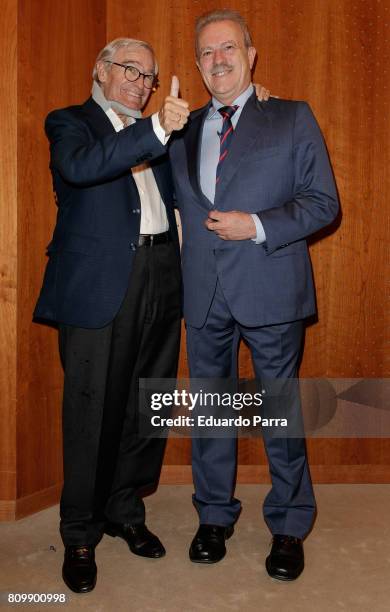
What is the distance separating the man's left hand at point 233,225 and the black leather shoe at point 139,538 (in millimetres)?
1106

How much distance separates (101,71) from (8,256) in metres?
0.78

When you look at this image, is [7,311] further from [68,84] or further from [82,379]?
[68,84]

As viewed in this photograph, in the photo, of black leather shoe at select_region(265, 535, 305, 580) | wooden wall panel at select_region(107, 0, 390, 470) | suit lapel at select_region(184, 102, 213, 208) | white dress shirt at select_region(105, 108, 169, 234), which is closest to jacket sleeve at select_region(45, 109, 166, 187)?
white dress shirt at select_region(105, 108, 169, 234)

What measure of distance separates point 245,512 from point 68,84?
1.91m

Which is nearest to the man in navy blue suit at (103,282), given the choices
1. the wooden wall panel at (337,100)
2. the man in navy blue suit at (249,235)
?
the man in navy blue suit at (249,235)

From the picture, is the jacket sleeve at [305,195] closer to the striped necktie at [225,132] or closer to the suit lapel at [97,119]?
the striped necktie at [225,132]

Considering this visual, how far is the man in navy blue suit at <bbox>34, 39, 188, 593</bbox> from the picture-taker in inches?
85.0

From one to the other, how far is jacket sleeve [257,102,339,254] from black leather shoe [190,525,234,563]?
1.01 m

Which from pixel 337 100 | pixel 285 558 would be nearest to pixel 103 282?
pixel 285 558

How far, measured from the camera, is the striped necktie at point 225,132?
221 centimetres

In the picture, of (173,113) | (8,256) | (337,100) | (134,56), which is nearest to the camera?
(173,113)

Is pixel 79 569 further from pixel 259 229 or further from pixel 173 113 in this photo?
pixel 173 113

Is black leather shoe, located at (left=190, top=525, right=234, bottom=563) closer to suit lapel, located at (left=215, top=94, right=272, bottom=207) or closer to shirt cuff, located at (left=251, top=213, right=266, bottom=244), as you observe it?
shirt cuff, located at (left=251, top=213, right=266, bottom=244)

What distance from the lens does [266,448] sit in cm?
229
